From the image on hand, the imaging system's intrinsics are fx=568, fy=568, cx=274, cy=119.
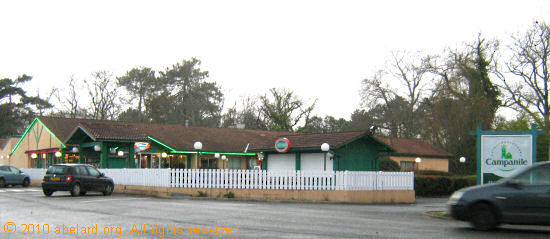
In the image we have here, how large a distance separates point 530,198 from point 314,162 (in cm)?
1588

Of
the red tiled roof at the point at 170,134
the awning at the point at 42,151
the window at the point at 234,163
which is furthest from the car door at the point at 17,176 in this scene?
the window at the point at 234,163

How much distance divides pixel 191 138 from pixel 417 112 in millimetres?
25795

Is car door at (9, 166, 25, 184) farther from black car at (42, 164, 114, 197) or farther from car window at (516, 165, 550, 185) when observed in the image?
car window at (516, 165, 550, 185)

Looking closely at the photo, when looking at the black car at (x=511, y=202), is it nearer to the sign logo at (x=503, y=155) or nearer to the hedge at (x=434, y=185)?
the sign logo at (x=503, y=155)

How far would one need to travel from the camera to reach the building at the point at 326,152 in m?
26.9

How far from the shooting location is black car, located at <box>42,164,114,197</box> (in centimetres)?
2433

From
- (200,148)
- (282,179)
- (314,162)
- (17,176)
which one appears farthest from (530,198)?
(17,176)

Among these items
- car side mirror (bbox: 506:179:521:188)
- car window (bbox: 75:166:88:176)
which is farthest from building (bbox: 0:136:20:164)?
car side mirror (bbox: 506:179:521:188)

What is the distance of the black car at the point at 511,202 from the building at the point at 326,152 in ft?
43.7

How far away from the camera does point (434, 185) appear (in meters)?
31.7

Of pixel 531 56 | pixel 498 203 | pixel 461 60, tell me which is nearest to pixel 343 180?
pixel 498 203

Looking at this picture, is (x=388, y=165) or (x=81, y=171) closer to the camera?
(x=81, y=171)

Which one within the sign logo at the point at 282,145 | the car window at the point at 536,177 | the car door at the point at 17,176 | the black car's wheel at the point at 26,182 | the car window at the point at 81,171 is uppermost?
the sign logo at the point at 282,145

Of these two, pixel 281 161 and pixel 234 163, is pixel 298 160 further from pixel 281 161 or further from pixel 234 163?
pixel 234 163
